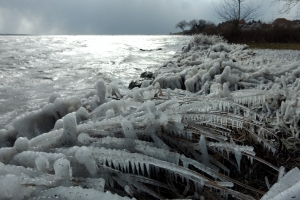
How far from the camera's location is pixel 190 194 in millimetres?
1470

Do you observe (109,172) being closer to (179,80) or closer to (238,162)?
(238,162)

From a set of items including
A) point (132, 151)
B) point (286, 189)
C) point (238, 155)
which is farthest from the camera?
point (238, 155)

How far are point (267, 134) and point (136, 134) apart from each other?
1044 mm

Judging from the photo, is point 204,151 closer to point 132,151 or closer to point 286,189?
point 132,151

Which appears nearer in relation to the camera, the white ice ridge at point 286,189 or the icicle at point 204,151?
the white ice ridge at point 286,189

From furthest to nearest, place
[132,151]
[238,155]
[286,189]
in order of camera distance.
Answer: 1. [238,155]
2. [132,151]
3. [286,189]

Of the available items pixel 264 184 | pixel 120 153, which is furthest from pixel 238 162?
pixel 120 153

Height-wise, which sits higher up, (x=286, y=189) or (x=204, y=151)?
(x=286, y=189)

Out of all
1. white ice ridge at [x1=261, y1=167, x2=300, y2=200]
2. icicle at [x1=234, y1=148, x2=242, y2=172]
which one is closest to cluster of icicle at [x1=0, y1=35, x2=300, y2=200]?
icicle at [x1=234, y1=148, x2=242, y2=172]

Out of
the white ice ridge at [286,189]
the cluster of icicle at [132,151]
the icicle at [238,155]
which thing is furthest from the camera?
the icicle at [238,155]

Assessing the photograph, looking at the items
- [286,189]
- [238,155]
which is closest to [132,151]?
[238,155]

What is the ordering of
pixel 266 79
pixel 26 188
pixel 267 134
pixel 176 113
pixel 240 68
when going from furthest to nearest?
pixel 240 68 → pixel 266 79 → pixel 267 134 → pixel 176 113 → pixel 26 188

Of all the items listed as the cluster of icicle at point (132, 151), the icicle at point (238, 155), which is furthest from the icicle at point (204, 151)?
the icicle at point (238, 155)

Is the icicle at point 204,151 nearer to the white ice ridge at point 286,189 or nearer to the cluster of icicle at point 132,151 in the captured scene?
the cluster of icicle at point 132,151
